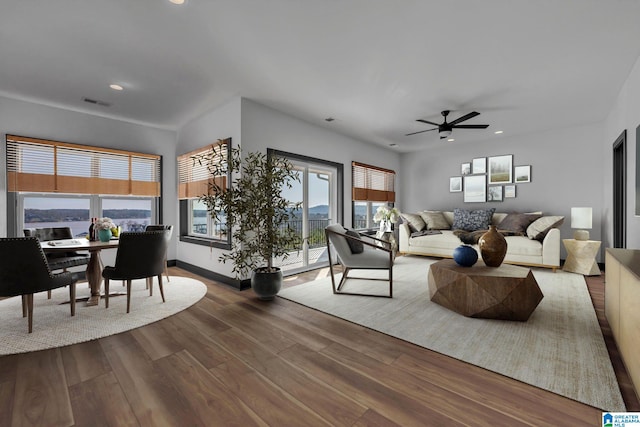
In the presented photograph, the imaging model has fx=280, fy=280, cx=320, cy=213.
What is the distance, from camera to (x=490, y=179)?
19.6 ft

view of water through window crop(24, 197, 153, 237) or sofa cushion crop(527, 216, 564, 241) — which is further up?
view of water through window crop(24, 197, 153, 237)

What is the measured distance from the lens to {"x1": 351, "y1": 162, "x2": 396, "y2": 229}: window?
228 inches

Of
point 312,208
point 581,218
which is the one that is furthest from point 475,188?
point 312,208

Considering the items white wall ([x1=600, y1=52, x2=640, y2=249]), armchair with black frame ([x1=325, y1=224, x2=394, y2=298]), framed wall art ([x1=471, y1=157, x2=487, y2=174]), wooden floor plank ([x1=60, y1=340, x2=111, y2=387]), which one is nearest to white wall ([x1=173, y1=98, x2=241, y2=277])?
armchair with black frame ([x1=325, y1=224, x2=394, y2=298])

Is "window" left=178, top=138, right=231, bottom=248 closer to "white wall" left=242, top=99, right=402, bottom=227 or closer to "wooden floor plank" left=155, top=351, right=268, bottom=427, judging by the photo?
"white wall" left=242, top=99, right=402, bottom=227

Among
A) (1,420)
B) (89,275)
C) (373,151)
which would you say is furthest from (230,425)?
(373,151)

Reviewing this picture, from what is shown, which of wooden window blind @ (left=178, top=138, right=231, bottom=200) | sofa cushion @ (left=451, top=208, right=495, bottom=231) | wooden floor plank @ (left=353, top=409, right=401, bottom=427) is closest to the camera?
wooden floor plank @ (left=353, top=409, right=401, bottom=427)

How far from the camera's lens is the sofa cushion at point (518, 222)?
4.99m

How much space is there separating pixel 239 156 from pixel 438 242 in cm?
411

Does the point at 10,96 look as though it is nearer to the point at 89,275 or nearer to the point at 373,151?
the point at 89,275

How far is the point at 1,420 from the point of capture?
1408mm

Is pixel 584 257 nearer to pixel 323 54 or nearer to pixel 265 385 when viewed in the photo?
pixel 323 54

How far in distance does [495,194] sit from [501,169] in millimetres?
530

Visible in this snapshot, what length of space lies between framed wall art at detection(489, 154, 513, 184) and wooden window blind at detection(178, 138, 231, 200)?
5371 mm
